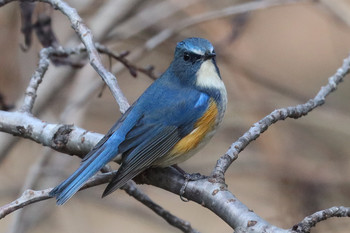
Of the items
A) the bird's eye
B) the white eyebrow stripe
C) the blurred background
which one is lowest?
the white eyebrow stripe

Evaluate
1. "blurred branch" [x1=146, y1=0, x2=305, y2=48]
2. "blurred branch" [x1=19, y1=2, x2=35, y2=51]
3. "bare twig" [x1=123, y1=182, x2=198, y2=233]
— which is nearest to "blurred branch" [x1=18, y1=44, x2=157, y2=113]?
"blurred branch" [x1=19, y1=2, x2=35, y2=51]

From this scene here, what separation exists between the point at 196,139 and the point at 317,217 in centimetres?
130

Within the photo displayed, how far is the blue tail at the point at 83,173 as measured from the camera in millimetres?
2631

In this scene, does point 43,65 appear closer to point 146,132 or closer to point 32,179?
point 146,132

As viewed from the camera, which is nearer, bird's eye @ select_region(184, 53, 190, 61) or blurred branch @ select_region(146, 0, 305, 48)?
bird's eye @ select_region(184, 53, 190, 61)

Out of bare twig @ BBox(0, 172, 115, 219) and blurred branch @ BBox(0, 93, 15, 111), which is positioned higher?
blurred branch @ BBox(0, 93, 15, 111)

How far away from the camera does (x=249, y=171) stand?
5418 mm

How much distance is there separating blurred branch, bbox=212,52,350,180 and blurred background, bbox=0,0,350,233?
145 cm

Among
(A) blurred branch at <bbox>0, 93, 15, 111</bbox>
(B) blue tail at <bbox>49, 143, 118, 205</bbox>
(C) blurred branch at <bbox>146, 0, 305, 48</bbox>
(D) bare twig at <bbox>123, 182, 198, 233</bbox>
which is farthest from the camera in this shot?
(C) blurred branch at <bbox>146, 0, 305, 48</bbox>

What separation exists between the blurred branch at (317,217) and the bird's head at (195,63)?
158 cm

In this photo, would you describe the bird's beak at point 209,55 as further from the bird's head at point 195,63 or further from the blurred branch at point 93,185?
the blurred branch at point 93,185

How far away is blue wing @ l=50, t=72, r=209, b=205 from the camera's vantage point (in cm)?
279

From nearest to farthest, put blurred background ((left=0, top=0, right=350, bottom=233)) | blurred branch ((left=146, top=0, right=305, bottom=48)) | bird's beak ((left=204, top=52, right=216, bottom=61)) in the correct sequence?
bird's beak ((left=204, top=52, right=216, bottom=61))
blurred branch ((left=146, top=0, right=305, bottom=48))
blurred background ((left=0, top=0, right=350, bottom=233))

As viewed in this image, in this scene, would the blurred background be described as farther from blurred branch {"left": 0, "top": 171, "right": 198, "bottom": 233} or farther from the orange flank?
blurred branch {"left": 0, "top": 171, "right": 198, "bottom": 233}
